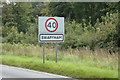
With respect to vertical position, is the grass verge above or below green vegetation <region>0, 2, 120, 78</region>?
below

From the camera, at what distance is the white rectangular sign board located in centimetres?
1630

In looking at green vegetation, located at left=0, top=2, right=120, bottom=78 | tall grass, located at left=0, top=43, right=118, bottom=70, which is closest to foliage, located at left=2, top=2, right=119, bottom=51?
green vegetation, located at left=0, top=2, right=120, bottom=78

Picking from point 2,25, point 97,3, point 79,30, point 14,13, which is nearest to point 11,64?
point 79,30

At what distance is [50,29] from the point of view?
16.4m

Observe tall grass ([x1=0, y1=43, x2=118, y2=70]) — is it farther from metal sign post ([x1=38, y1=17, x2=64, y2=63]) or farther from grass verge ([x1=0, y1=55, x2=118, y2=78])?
metal sign post ([x1=38, y1=17, x2=64, y2=63])

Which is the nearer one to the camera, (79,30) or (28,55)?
(28,55)

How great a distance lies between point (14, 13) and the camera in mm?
53062

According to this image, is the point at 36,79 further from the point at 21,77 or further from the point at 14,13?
the point at 14,13

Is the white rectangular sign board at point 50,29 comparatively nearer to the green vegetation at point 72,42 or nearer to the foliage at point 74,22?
the green vegetation at point 72,42

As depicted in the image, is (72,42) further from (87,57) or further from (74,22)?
(87,57)

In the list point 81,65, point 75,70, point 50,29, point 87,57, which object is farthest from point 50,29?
point 75,70

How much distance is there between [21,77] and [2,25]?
1502 inches

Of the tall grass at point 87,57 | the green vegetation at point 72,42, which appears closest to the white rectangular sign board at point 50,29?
the green vegetation at point 72,42

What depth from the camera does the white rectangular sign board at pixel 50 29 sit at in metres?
16.3
